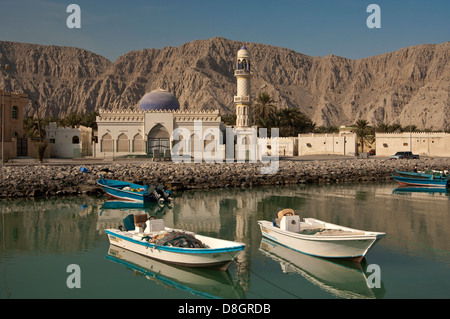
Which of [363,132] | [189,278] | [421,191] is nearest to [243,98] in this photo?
[363,132]

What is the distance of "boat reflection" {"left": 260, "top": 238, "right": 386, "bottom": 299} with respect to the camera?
11.0m

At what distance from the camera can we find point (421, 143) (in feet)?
164

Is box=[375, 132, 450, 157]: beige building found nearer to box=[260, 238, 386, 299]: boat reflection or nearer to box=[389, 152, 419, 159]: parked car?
box=[389, 152, 419, 159]: parked car

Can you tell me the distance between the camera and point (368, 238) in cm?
1216

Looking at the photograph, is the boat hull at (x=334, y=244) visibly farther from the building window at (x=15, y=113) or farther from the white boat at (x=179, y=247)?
the building window at (x=15, y=113)

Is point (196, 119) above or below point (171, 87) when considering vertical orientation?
below

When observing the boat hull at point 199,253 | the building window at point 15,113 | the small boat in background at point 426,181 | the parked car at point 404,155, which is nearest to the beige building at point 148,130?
the building window at point 15,113

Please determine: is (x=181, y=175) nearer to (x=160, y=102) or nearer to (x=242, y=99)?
(x=160, y=102)

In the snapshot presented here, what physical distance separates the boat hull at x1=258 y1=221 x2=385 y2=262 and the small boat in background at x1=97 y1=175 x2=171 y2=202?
37.9 ft

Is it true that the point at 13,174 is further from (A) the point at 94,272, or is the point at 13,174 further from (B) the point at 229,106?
(B) the point at 229,106

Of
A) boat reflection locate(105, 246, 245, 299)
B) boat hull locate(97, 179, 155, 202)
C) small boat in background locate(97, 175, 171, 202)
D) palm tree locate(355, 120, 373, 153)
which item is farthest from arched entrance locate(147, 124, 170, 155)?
boat reflection locate(105, 246, 245, 299)

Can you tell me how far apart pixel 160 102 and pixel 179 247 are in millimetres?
33882

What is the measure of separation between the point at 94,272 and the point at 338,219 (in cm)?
1108
